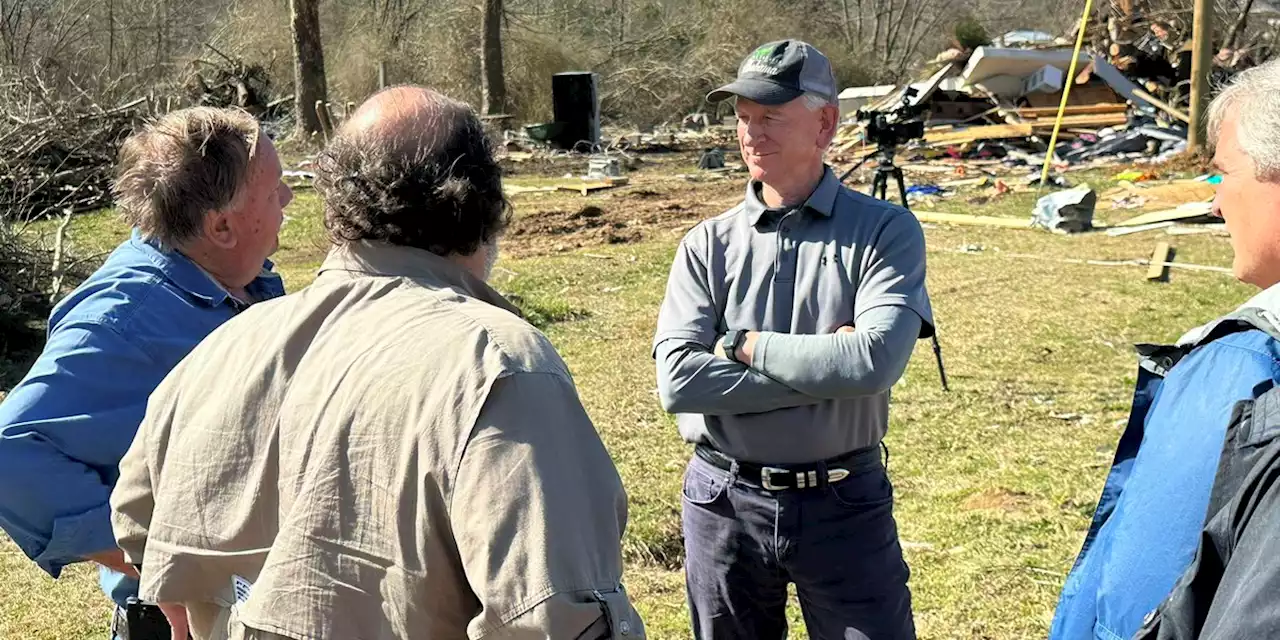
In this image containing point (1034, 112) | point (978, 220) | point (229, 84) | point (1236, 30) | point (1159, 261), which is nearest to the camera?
point (1159, 261)

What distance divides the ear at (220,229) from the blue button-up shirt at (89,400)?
8 cm

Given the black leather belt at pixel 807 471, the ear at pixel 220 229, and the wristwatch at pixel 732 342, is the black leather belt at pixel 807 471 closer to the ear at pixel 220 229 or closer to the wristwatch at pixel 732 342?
the wristwatch at pixel 732 342

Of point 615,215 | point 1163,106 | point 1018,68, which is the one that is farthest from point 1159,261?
point 1018,68

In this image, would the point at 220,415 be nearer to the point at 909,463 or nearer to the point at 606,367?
the point at 909,463

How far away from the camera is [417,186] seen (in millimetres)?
1691

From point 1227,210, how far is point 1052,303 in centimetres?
797

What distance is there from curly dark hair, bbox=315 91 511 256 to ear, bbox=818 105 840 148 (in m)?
1.40

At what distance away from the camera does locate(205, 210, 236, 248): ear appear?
245cm

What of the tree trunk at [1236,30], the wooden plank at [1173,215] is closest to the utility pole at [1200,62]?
the wooden plank at [1173,215]

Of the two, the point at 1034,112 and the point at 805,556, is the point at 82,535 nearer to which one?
the point at 805,556

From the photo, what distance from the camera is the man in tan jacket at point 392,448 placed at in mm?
1494

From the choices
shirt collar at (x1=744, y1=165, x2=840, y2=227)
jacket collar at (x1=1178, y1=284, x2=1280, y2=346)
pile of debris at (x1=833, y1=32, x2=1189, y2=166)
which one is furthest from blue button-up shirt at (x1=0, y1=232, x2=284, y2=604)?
pile of debris at (x1=833, y1=32, x2=1189, y2=166)

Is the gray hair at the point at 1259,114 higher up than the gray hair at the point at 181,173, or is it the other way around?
the gray hair at the point at 1259,114

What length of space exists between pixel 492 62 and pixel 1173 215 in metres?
17.1
